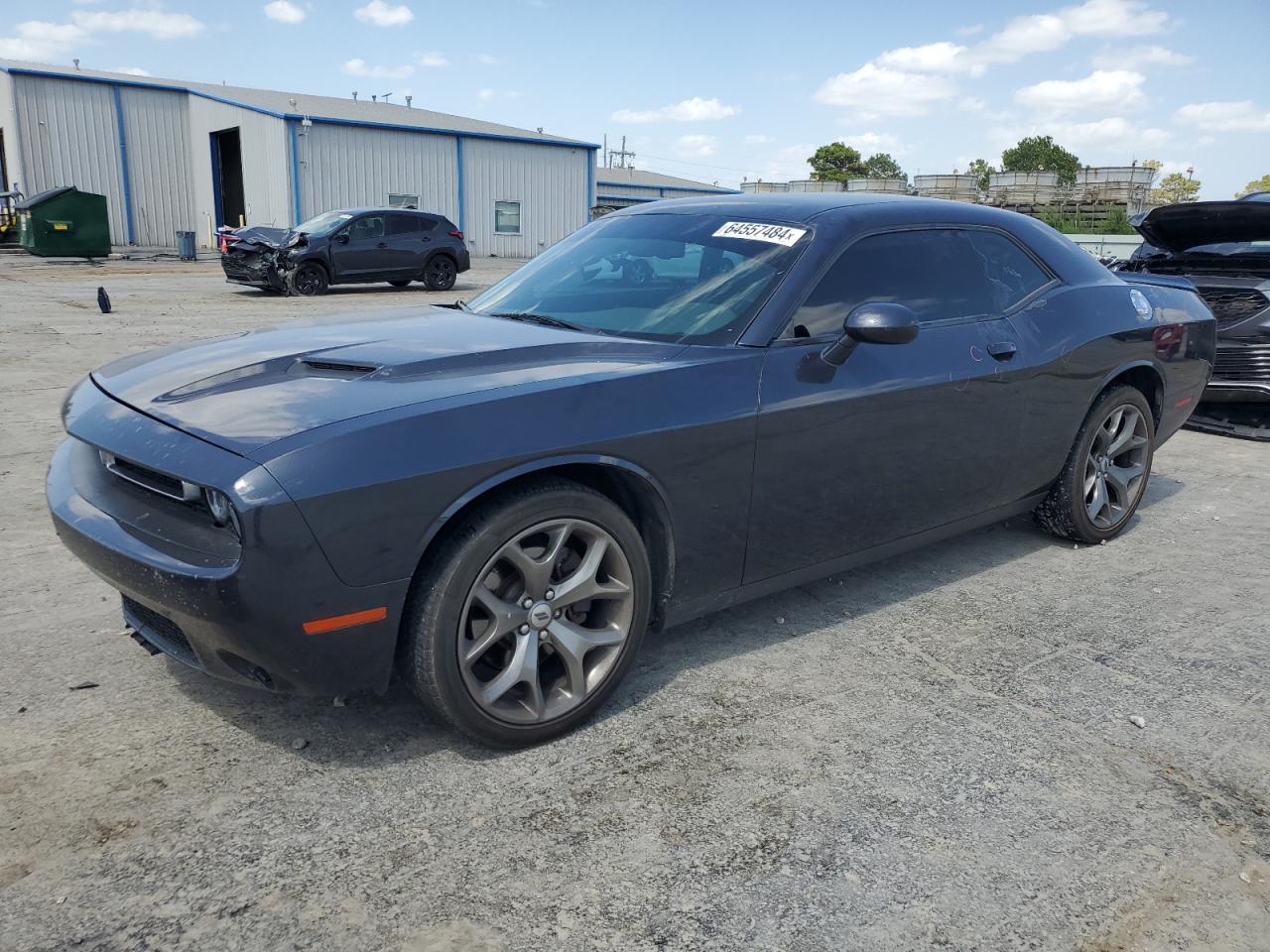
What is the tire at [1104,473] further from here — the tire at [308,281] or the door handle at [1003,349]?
the tire at [308,281]

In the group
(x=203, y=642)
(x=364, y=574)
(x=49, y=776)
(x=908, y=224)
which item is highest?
(x=908, y=224)

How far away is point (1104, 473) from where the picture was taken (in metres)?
4.76

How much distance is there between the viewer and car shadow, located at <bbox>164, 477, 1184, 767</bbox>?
2.84 meters

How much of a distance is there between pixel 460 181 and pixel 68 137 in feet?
39.2

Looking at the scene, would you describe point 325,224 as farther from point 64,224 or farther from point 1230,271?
point 1230,271

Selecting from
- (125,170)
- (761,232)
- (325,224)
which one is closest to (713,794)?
(761,232)

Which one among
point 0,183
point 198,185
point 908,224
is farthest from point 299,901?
point 0,183

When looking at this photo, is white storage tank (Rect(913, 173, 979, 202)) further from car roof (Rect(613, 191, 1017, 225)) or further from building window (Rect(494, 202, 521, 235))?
car roof (Rect(613, 191, 1017, 225))

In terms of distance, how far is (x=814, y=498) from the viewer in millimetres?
3387

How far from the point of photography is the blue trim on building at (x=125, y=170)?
3184 cm

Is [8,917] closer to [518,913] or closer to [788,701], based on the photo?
[518,913]

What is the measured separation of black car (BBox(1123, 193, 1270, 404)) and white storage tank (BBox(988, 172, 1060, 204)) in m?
27.1

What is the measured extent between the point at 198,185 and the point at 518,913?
3632cm

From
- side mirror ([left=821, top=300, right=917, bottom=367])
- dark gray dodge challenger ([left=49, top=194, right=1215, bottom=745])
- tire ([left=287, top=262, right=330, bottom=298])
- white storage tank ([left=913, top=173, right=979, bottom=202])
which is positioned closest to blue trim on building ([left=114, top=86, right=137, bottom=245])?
tire ([left=287, top=262, right=330, bottom=298])
